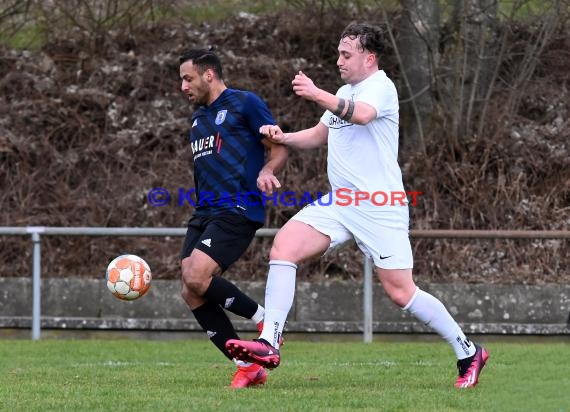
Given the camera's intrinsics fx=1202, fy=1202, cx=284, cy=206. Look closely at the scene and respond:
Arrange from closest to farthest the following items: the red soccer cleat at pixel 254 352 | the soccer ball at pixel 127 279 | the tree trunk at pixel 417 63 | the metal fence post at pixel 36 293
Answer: the red soccer cleat at pixel 254 352, the soccer ball at pixel 127 279, the metal fence post at pixel 36 293, the tree trunk at pixel 417 63

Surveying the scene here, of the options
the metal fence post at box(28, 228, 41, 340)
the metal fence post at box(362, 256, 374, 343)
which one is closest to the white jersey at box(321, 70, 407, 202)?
the metal fence post at box(362, 256, 374, 343)

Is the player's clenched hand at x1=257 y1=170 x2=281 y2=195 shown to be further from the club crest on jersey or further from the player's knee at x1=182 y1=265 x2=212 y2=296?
the player's knee at x1=182 y1=265 x2=212 y2=296

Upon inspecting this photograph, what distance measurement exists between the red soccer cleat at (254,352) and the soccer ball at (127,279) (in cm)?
136

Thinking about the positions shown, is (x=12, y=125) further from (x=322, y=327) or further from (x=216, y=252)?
(x=216, y=252)

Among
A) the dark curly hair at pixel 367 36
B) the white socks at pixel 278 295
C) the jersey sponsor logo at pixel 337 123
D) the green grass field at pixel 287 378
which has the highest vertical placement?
the dark curly hair at pixel 367 36

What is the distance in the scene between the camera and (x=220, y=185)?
7.55 meters

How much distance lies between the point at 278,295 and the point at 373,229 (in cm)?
68

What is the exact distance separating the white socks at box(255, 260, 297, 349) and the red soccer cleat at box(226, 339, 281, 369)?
0.65 feet

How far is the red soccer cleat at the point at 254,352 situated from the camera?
21.9 ft

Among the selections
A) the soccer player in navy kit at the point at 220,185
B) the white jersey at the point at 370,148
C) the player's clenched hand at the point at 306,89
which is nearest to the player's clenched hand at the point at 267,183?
the soccer player in navy kit at the point at 220,185

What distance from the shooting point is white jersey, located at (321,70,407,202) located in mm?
7109

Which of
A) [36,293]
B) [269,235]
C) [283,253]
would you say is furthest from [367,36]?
[36,293]

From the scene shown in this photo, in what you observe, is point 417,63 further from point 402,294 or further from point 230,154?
point 402,294

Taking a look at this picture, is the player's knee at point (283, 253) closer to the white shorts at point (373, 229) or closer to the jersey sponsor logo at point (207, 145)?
the white shorts at point (373, 229)
